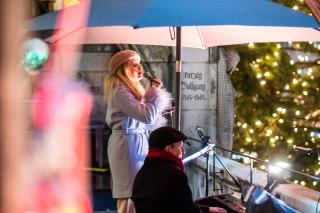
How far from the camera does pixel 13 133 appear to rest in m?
1.06

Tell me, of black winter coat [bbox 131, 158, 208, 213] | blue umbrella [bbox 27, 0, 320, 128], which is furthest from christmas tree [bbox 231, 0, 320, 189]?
black winter coat [bbox 131, 158, 208, 213]

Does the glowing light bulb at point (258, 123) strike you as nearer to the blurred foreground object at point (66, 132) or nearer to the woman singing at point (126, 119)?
the blurred foreground object at point (66, 132)

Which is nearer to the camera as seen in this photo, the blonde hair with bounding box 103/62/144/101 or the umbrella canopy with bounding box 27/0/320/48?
the umbrella canopy with bounding box 27/0/320/48

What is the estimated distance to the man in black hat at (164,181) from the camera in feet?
11.2

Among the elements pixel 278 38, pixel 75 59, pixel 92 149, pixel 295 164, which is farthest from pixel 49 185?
pixel 295 164

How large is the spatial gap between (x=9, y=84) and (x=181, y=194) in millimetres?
2485

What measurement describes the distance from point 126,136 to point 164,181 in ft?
3.68

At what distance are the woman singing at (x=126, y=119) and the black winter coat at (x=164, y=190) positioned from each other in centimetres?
93

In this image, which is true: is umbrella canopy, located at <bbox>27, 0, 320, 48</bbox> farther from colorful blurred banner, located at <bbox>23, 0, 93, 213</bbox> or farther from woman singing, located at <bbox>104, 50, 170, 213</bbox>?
colorful blurred banner, located at <bbox>23, 0, 93, 213</bbox>

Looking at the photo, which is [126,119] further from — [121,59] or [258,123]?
[258,123]

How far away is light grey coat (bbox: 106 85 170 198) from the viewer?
4414 mm

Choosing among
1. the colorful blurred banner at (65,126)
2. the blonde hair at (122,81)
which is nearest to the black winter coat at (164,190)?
the blonde hair at (122,81)

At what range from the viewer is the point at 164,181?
135 inches

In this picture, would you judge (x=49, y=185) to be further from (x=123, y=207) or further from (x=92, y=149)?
(x=123, y=207)
